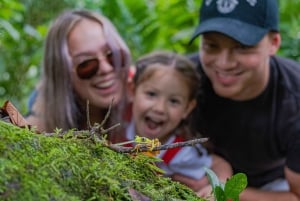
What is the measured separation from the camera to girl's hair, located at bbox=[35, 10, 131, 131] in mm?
3251

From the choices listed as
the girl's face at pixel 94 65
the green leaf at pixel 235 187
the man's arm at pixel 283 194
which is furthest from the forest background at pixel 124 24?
the green leaf at pixel 235 187

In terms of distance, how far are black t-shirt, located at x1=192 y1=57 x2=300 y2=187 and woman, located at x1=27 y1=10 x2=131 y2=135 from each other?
0.59 m

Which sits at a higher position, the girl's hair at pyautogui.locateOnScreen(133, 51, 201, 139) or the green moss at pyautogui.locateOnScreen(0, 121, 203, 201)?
the green moss at pyautogui.locateOnScreen(0, 121, 203, 201)

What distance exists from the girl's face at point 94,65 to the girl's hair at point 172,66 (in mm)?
263

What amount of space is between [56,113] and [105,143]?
2.18 meters

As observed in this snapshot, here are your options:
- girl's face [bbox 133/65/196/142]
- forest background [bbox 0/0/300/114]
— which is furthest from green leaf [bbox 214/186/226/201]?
forest background [bbox 0/0/300/114]

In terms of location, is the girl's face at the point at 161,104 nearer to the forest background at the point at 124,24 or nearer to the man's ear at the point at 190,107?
the man's ear at the point at 190,107

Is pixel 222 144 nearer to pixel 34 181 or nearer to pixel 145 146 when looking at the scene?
pixel 145 146

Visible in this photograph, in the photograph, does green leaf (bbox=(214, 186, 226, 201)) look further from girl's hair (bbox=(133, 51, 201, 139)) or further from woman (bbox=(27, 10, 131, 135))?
girl's hair (bbox=(133, 51, 201, 139))

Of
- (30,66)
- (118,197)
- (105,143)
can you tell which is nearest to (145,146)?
(105,143)

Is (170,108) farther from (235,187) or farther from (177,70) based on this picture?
(235,187)

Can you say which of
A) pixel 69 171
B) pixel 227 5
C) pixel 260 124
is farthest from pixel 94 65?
pixel 69 171

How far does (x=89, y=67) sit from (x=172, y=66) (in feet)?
1.98

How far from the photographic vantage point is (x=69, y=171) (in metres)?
0.97
